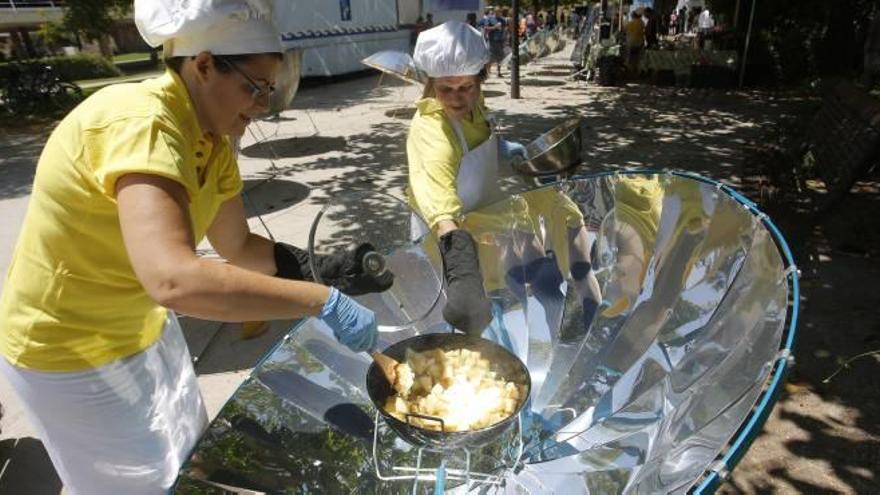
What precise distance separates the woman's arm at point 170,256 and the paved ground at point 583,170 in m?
2.31

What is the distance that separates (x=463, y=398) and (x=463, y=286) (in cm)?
39

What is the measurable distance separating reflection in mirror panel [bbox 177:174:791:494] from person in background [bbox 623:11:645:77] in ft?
41.8

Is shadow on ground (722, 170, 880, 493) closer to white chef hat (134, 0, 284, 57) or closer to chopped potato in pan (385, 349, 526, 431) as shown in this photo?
chopped potato in pan (385, 349, 526, 431)

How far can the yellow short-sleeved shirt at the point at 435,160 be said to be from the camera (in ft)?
7.02

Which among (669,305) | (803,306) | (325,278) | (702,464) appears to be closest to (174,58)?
(325,278)

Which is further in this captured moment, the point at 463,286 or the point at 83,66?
the point at 83,66

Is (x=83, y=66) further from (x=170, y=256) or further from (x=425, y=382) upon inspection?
(x=170, y=256)

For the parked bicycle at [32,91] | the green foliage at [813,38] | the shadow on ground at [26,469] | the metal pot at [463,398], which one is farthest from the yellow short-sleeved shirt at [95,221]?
the green foliage at [813,38]

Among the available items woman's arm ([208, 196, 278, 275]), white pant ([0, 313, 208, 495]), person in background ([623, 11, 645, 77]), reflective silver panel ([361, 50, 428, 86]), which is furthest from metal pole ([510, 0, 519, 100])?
white pant ([0, 313, 208, 495])

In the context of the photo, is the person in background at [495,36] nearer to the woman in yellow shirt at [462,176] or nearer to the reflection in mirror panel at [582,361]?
the woman in yellow shirt at [462,176]

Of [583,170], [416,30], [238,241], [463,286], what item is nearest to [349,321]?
[463,286]

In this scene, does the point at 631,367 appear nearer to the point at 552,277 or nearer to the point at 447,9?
the point at 552,277

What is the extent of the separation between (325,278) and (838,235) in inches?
183

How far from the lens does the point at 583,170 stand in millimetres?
6945
